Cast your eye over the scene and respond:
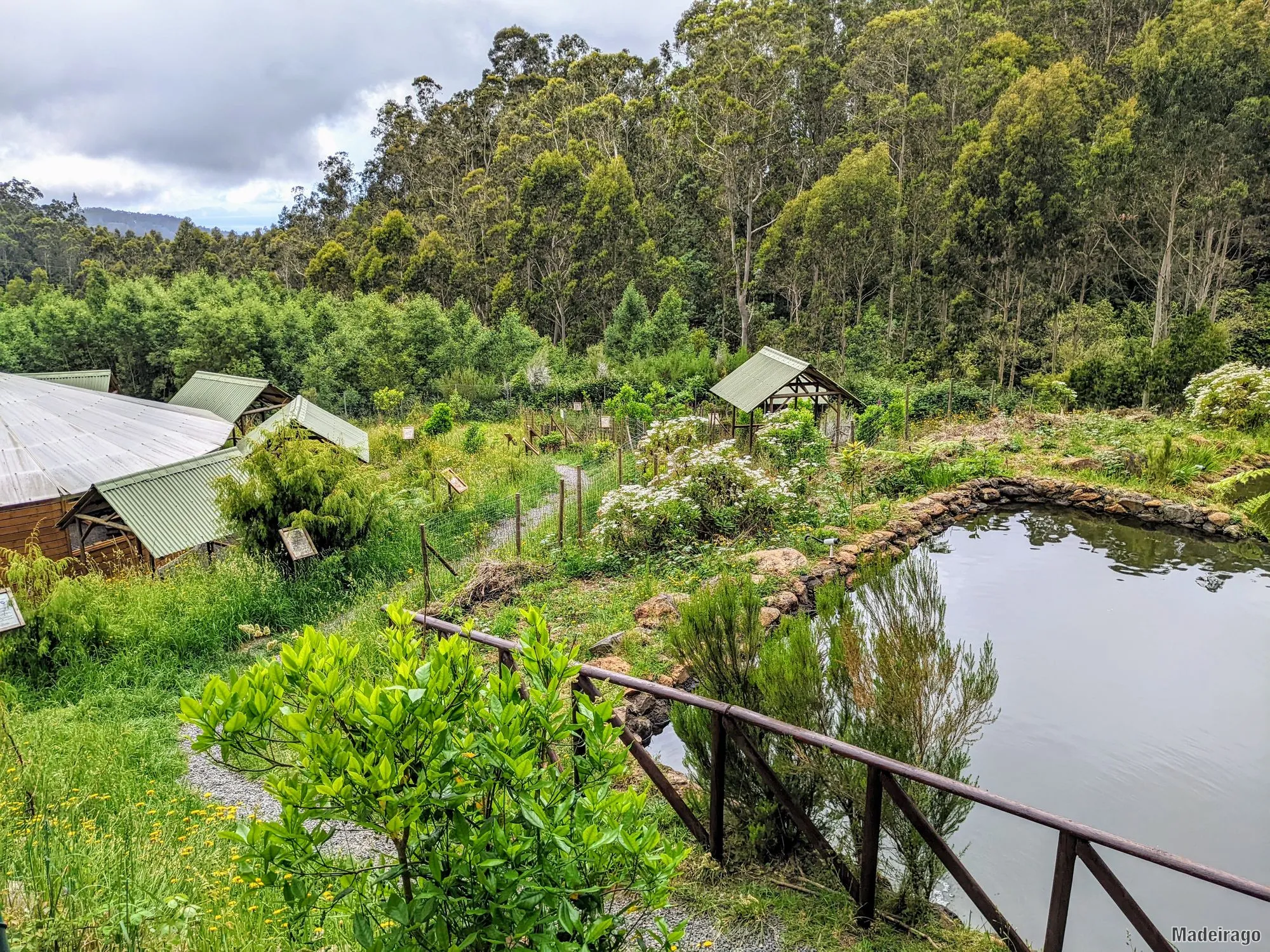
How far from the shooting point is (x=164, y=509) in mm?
8008

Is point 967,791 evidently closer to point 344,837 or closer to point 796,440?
point 344,837

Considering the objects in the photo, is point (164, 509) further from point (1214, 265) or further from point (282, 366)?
point (1214, 265)

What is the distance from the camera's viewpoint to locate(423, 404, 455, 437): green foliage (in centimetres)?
1412

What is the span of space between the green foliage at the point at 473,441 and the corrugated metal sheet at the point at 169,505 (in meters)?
4.99

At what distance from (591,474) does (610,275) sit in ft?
44.9

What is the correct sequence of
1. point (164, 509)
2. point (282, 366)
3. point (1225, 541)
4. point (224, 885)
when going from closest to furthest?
point (224, 885), point (164, 509), point (1225, 541), point (282, 366)

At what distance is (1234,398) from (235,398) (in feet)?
63.7

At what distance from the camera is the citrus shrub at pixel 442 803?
1.37 meters

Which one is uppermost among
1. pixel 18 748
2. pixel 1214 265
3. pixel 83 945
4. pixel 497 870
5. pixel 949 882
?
pixel 1214 265

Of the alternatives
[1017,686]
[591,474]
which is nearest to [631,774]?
[1017,686]

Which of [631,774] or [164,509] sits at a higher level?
[164,509]

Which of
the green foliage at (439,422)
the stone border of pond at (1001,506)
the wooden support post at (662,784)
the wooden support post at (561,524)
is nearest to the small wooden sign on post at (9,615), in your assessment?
the wooden support post at (662,784)

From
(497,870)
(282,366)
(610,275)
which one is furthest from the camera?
(610,275)

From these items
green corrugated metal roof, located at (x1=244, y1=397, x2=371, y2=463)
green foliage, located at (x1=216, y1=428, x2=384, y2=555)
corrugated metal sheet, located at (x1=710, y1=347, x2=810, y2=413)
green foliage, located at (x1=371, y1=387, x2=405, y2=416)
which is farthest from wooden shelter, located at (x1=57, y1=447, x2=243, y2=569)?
green foliage, located at (x1=371, y1=387, x2=405, y2=416)
